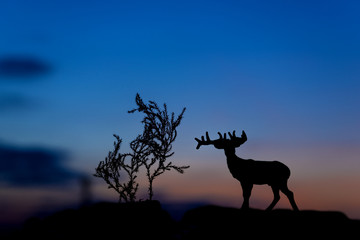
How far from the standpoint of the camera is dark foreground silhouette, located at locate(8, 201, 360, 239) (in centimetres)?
1086

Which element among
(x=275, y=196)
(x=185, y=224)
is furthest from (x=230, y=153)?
(x=185, y=224)

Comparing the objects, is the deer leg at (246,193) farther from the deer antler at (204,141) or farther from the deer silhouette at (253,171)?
the deer antler at (204,141)

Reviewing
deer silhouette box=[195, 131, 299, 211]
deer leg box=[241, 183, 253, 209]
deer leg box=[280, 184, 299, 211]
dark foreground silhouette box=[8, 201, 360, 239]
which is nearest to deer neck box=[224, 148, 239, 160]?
deer silhouette box=[195, 131, 299, 211]

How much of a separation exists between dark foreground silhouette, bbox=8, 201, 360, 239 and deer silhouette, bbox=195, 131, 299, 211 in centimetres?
69

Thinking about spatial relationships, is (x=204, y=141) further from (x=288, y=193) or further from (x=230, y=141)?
(x=288, y=193)

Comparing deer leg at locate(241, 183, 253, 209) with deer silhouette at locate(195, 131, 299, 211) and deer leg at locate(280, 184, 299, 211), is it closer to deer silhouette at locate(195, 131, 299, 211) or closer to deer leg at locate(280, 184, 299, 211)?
deer silhouette at locate(195, 131, 299, 211)

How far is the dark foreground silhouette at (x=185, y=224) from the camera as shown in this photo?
35.6ft

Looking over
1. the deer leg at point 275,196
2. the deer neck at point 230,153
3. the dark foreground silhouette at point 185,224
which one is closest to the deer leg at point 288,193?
the deer leg at point 275,196

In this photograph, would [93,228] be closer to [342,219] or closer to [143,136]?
[143,136]

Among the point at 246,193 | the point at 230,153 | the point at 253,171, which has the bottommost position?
the point at 246,193

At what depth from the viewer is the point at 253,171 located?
13.1 meters

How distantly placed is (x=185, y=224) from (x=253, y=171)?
2.63 m

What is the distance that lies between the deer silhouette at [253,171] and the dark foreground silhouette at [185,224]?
69cm

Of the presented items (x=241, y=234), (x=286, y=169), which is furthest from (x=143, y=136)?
(x=241, y=234)
